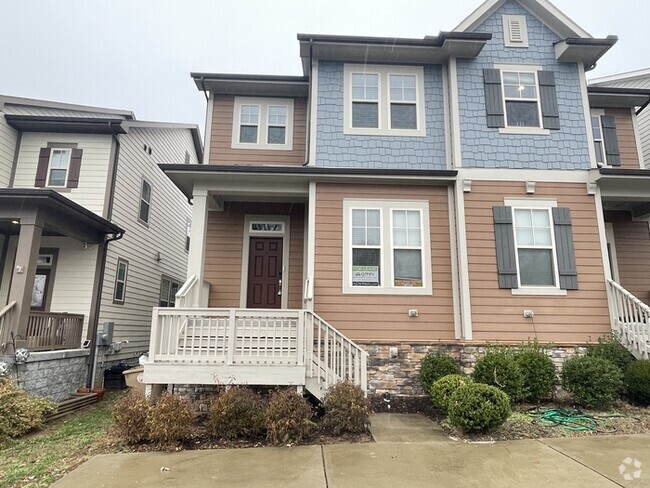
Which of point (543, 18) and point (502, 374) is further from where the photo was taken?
point (543, 18)

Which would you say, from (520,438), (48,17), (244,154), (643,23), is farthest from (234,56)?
(520,438)

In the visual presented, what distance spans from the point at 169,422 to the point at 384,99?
7.10 metres

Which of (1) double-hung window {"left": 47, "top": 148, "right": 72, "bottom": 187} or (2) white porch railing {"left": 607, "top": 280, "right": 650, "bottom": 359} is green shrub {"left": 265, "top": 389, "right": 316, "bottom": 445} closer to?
(2) white porch railing {"left": 607, "top": 280, "right": 650, "bottom": 359}

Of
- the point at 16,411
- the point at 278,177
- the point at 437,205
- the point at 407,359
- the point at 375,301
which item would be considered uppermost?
the point at 278,177

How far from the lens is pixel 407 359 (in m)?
7.37

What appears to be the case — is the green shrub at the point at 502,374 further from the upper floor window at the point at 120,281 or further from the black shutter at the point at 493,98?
the upper floor window at the point at 120,281

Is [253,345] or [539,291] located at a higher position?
[539,291]

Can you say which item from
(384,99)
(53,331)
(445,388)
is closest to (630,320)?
(445,388)

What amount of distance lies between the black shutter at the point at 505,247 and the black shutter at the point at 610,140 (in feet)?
13.2

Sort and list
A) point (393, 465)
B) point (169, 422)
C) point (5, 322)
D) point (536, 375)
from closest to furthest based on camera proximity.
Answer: point (393, 465), point (169, 422), point (536, 375), point (5, 322)

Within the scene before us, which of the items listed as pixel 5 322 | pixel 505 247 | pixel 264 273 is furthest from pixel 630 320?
pixel 5 322

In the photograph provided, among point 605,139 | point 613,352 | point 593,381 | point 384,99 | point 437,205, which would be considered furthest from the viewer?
point 605,139

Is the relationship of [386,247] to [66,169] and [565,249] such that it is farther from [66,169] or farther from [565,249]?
[66,169]

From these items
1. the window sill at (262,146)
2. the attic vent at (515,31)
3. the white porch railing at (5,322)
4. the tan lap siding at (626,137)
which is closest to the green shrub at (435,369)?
the window sill at (262,146)
